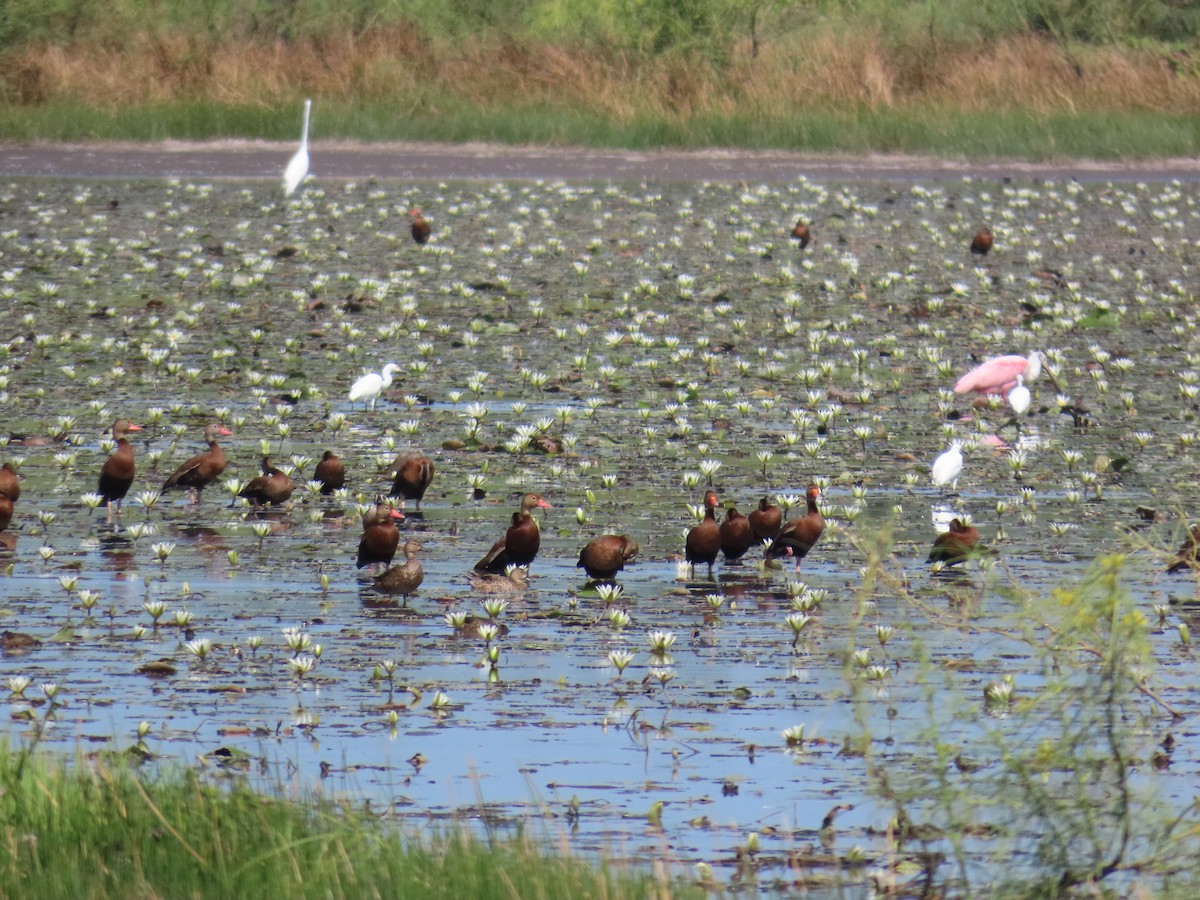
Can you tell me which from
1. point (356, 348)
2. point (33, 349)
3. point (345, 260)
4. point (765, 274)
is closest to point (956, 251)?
point (765, 274)

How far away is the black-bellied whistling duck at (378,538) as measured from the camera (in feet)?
31.9

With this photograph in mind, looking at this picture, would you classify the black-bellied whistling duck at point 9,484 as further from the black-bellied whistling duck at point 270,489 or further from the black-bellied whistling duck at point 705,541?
the black-bellied whistling duck at point 705,541

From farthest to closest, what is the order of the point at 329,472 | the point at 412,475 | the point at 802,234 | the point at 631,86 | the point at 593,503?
the point at 631,86
the point at 802,234
the point at 329,472
the point at 593,503
the point at 412,475

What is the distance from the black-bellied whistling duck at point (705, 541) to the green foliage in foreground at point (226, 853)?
4050 millimetres

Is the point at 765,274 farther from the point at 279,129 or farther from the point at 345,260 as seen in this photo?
the point at 279,129

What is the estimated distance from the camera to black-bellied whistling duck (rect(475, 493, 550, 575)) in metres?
9.71

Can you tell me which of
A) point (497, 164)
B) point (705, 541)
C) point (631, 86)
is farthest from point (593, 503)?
point (631, 86)

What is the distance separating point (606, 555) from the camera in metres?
9.71

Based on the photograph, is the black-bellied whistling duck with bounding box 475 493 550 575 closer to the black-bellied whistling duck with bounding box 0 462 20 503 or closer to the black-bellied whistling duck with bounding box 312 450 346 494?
the black-bellied whistling duck with bounding box 312 450 346 494

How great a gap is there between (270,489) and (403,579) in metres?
2.17

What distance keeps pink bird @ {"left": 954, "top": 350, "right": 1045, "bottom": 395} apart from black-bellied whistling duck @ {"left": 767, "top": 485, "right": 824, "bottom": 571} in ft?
16.3

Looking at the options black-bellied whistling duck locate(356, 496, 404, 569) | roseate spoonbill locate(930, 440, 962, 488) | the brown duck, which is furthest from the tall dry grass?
black-bellied whistling duck locate(356, 496, 404, 569)

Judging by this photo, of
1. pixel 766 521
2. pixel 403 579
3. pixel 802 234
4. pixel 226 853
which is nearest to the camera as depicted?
pixel 226 853

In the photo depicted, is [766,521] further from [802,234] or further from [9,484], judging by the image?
[802,234]
